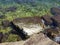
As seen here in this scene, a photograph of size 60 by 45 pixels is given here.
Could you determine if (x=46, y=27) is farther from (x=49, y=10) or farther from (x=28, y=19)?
(x=49, y=10)

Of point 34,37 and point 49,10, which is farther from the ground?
point 34,37

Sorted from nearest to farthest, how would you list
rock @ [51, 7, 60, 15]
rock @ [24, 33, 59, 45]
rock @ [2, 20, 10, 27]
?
rock @ [24, 33, 59, 45] < rock @ [2, 20, 10, 27] < rock @ [51, 7, 60, 15]

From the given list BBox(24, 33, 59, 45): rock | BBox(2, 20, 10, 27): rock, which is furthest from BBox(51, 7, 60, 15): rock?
BBox(24, 33, 59, 45): rock

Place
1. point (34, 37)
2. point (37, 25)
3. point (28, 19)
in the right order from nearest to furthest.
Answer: point (34, 37) < point (37, 25) < point (28, 19)

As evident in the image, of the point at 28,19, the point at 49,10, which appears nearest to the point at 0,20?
the point at 28,19

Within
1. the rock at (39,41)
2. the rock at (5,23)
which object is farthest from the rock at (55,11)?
the rock at (39,41)

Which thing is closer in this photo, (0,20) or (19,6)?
(0,20)

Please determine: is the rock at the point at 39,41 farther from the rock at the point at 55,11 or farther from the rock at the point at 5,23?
the rock at the point at 55,11

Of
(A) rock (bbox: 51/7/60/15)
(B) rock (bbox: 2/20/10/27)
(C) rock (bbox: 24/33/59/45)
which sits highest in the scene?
(C) rock (bbox: 24/33/59/45)

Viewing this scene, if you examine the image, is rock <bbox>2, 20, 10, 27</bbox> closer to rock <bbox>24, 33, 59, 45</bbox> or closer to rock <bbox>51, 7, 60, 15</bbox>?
rock <bbox>51, 7, 60, 15</bbox>

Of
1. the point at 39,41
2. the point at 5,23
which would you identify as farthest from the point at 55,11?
the point at 39,41

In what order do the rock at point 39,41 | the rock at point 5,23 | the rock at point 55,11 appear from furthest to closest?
the rock at point 55,11 → the rock at point 5,23 → the rock at point 39,41
